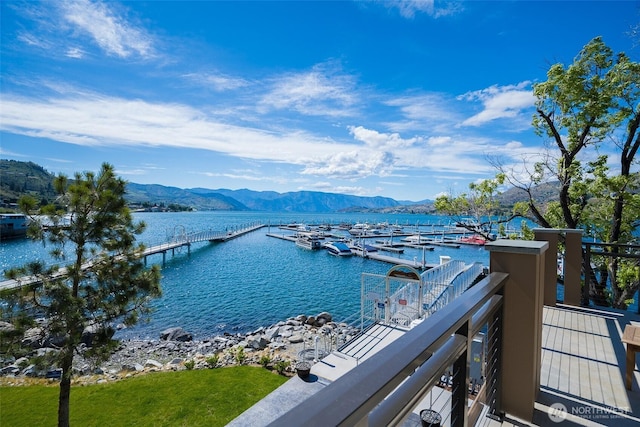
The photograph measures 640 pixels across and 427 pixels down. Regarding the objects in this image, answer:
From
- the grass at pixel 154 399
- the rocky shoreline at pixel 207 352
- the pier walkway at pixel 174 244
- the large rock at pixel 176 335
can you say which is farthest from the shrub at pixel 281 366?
the large rock at pixel 176 335

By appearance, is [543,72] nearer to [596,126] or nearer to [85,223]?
[596,126]

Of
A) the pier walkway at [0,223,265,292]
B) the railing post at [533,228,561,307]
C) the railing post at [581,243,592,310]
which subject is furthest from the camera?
the pier walkway at [0,223,265,292]

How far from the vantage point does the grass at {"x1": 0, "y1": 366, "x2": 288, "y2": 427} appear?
295 inches

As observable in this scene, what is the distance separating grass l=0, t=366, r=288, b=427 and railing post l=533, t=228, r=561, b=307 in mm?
6932

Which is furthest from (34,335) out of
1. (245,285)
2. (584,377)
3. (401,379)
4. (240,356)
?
(245,285)

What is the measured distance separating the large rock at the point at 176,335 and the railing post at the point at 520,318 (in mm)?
15181

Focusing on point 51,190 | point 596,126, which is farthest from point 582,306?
point 51,190

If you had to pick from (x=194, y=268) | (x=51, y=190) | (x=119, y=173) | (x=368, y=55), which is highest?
(x=368, y=55)

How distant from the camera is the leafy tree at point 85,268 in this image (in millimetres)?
6070

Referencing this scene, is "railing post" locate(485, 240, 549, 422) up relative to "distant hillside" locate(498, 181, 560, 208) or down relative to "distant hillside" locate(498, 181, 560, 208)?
down

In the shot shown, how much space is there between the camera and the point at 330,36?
12734 mm

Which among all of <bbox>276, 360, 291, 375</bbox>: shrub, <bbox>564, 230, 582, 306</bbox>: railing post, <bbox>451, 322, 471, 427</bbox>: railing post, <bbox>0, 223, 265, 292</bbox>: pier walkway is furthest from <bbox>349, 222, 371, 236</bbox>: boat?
<bbox>451, 322, 471, 427</bbox>: railing post

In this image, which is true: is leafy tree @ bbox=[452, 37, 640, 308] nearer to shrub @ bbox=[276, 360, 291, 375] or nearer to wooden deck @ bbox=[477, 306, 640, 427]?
wooden deck @ bbox=[477, 306, 640, 427]

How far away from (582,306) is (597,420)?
3.35m
